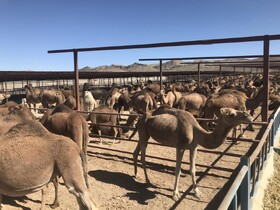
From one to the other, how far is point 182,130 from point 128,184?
1948 mm

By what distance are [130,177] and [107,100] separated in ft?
36.6

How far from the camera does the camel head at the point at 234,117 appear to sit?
5387 mm

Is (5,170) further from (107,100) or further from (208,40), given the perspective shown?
(107,100)

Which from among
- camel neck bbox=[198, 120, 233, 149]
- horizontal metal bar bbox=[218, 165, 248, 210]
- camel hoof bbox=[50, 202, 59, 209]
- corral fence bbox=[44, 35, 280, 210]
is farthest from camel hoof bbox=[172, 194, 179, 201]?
horizontal metal bar bbox=[218, 165, 248, 210]

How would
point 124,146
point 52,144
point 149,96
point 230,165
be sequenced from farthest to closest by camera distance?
point 149,96 < point 124,146 < point 230,165 < point 52,144

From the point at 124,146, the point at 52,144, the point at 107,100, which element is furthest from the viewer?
the point at 107,100

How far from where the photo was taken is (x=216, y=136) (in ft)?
19.1

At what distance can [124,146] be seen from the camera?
1062 centimetres

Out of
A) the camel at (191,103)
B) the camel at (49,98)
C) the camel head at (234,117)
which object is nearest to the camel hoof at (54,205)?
the camel head at (234,117)

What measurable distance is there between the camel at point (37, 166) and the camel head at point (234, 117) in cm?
278

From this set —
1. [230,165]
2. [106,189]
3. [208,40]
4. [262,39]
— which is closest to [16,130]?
[106,189]

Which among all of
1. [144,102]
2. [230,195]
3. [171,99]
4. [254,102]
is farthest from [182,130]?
[171,99]

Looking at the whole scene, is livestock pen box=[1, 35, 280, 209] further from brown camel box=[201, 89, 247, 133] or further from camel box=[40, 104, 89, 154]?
brown camel box=[201, 89, 247, 133]

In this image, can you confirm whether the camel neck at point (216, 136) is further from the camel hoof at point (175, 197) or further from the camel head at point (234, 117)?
the camel hoof at point (175, 197)
